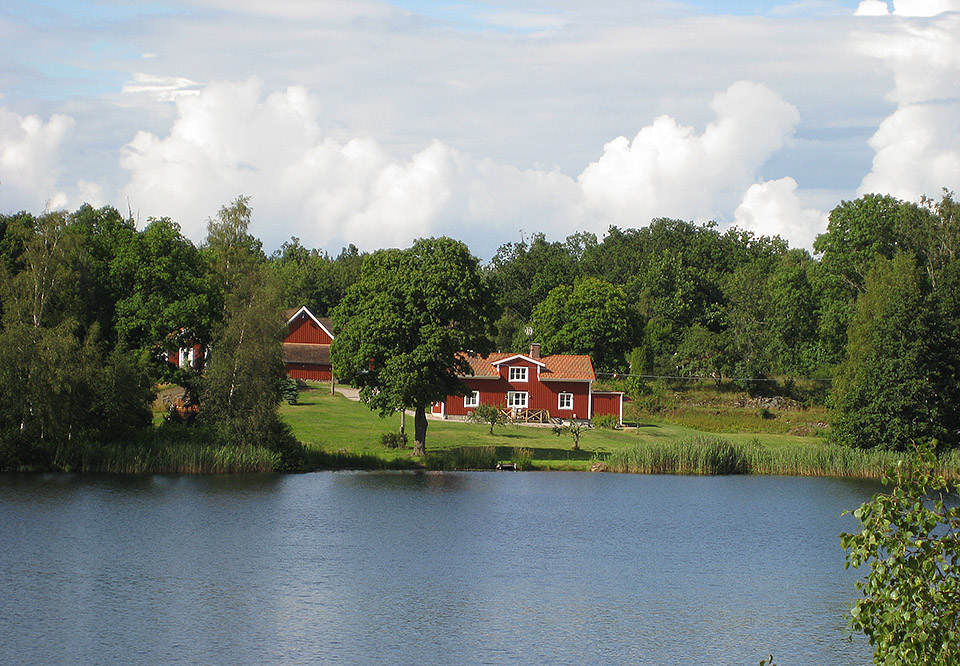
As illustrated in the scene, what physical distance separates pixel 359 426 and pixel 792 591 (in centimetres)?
3822

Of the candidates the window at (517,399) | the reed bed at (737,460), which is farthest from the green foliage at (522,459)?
the window at (517,399)

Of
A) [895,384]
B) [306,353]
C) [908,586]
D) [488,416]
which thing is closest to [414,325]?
[488,416]

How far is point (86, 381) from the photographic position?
46.1 m

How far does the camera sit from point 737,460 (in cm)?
5475

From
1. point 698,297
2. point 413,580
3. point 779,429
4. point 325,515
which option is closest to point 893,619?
point 413,580

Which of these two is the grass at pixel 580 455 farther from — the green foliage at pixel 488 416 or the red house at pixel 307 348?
the red house at pixel 307 348

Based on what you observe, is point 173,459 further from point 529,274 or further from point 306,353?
point 529,274

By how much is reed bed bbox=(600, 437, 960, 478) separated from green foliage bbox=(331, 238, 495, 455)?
10.5 metres

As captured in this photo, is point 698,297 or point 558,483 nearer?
point 558,483

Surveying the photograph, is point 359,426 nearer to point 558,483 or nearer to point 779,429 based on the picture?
point 558,483

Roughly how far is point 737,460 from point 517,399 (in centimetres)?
2574

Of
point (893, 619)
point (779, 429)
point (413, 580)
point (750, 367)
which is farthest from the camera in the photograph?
point (750, 367)

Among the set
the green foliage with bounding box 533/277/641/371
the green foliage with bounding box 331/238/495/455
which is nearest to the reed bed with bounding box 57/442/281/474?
the green foliage with bounding box 331/238/495/455

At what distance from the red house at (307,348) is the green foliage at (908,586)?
7979cm
